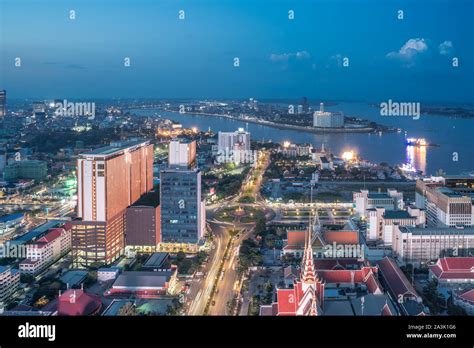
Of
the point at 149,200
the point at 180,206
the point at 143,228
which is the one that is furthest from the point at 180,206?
the point at 149,200

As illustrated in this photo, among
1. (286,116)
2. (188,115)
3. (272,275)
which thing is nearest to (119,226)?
(272,275)

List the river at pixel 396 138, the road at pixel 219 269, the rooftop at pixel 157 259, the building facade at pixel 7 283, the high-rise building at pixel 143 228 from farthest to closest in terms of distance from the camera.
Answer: the river at pixel 396 138 → the high-rise building at pixel 143 228 → the rooftop at pixel 157 259 → the building facade at pixel 7 283 → the road at pixel 219 269

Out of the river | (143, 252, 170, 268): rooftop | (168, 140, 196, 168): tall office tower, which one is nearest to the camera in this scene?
(143, 252, 170, 268): rooftop

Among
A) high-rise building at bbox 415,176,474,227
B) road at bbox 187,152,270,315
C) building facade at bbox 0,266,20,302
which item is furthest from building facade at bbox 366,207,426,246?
building facade at bbox 0,266,20,302

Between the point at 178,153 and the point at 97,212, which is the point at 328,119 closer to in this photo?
the point at 178,153

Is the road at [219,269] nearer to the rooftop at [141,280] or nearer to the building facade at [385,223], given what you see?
the rooftop at [141,280]

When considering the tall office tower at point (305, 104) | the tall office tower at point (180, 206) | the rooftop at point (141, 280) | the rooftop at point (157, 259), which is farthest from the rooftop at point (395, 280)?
the tall office tower at point (305, 104)

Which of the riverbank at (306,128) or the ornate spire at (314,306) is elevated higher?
the riverbank at (306,128)

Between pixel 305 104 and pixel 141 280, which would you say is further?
pixel 305 104

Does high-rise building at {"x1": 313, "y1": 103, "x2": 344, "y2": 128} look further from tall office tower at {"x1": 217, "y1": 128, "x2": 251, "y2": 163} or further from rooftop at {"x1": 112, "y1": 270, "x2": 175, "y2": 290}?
rooftop at {"x1": 112, "y1": 270, "x2": 175, "y2": 290}

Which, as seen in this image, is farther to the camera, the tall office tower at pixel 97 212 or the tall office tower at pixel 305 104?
the tall office tower at pixel 305 104
